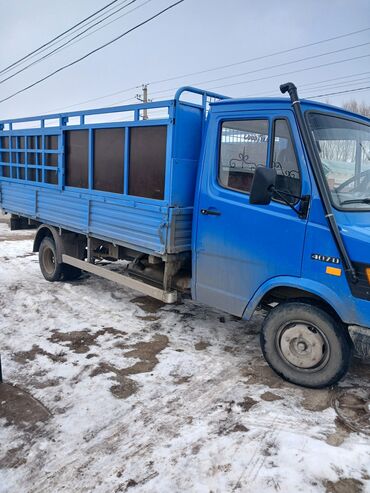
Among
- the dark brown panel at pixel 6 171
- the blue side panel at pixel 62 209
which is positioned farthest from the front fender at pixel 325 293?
the dark brown panel at pixel 6 171

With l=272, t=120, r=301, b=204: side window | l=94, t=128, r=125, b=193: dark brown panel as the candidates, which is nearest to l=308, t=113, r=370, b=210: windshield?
l=272, t=120, r=301, b=204: side window

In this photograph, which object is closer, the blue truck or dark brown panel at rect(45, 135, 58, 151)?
the blue truck

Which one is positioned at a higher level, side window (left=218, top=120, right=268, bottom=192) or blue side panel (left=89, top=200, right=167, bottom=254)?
side window (left=218, top=120, right=268, bottom=192)

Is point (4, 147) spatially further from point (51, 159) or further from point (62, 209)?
point (62, 209)

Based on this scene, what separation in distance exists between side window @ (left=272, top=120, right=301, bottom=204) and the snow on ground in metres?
1.84

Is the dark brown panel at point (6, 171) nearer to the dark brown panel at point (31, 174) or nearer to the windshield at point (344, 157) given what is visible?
the dark brown panel at point (31, 174)

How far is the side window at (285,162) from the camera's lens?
3568 mm

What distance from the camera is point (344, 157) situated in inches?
154

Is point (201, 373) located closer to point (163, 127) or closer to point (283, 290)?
point (283, 290)

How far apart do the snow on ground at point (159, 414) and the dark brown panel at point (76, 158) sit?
1.98 metres

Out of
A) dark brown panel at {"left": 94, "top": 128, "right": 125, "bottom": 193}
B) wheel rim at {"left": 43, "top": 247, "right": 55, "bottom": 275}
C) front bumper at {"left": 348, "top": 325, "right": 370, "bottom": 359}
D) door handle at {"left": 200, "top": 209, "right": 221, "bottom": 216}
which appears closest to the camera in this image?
front bumper at {"left": 348, "top": 325, "right": 370, "bottom": 359}

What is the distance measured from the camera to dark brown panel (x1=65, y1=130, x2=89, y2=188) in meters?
5.71

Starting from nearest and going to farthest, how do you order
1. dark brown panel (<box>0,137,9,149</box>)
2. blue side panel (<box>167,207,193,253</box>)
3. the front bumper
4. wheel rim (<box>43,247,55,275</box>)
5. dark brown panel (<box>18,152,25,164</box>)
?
the front bumper < blue side panel (<box>167,207,193,253</box>) < wheel rim (<box>43,247,55,275</box>) < dark brown panel (<box>18,152,25,164</box>) < dark brown panel (<box>0,137,9,149</box>)

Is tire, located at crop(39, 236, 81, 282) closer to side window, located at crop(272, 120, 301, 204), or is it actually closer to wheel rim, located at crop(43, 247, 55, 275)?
wheel rim, located at crop(43, 247, 55, 275)
